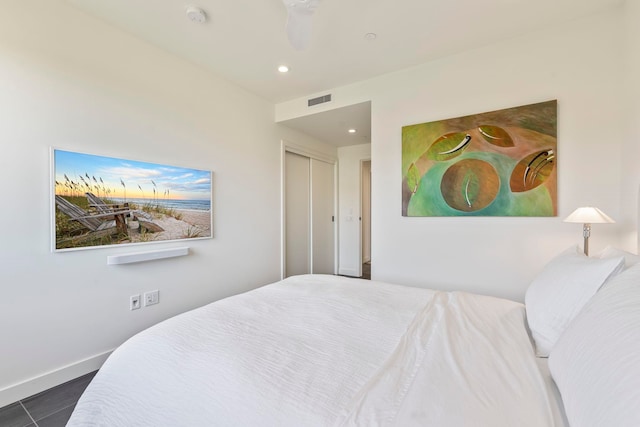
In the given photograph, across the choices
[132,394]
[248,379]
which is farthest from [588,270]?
[132,394]

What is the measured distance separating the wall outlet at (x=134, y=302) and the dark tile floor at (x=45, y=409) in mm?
555

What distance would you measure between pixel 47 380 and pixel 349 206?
13.3 feet

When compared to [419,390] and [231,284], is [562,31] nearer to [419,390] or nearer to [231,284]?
[419,390]

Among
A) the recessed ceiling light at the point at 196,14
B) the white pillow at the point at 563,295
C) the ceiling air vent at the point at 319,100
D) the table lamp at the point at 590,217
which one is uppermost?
the recessed ceiling light at the point at 196,14

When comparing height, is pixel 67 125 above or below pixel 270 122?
below

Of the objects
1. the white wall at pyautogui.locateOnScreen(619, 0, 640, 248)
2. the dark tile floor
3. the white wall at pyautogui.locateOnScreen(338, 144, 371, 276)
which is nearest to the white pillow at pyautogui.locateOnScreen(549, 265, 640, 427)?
the white wall at pyautogui.locateOnScreen(619, 0, 640, 248)

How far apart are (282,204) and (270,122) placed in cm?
109

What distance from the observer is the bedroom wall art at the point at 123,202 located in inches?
73.3

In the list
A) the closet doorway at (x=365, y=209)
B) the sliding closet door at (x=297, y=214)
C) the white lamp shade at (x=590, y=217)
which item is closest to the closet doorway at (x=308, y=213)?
the sliding closet door at (x=297, y=214)

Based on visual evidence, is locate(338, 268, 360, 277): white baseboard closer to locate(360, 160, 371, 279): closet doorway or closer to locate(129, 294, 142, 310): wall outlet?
locate(360, 160, 371, 279): closet doorway

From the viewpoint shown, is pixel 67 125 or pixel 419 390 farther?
pixel 67 125

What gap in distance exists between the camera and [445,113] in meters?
2.60

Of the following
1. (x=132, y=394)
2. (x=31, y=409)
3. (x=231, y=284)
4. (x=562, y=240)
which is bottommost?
(x=31, y=409)

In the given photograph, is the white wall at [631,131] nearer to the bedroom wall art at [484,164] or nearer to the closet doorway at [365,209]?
the bedroom wall art at [484,164]
